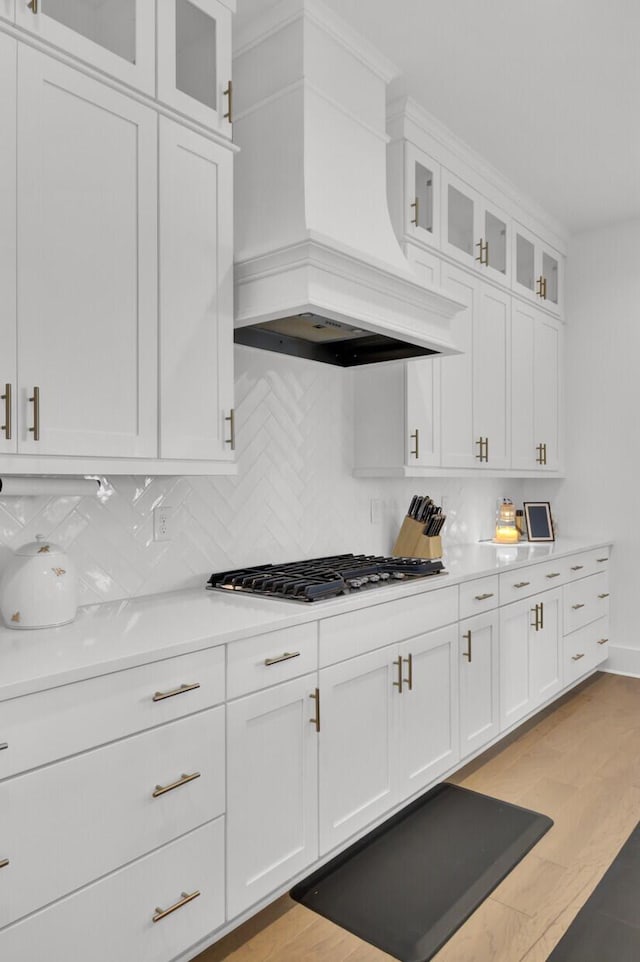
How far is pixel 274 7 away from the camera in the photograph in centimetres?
229

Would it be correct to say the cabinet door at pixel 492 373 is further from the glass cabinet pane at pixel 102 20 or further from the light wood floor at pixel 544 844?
the glass cabinet pane at pixel 102 20

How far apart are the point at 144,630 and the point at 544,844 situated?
1654 mm

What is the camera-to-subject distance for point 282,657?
1.90m

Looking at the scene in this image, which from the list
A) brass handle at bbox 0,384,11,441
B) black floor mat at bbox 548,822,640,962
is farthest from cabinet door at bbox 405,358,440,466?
brass handle at bbox 0,384,11,441

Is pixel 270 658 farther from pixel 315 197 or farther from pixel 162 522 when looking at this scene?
pixel 315 197

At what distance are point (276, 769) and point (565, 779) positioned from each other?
1605mm

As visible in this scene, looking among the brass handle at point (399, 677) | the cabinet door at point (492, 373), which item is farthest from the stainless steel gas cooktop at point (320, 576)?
the cabinet door at point (492, 373)

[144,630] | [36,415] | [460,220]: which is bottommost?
[144,630]

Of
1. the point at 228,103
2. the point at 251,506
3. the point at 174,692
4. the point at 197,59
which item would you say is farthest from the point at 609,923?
the point at 197,59

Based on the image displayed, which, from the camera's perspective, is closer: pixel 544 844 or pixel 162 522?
pixel 162 522

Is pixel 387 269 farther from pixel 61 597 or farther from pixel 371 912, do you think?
pixel 371 912

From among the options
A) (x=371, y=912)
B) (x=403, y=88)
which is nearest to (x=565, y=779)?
(x=371, y=912)

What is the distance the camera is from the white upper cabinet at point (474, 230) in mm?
3174

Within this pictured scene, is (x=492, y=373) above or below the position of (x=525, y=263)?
below
